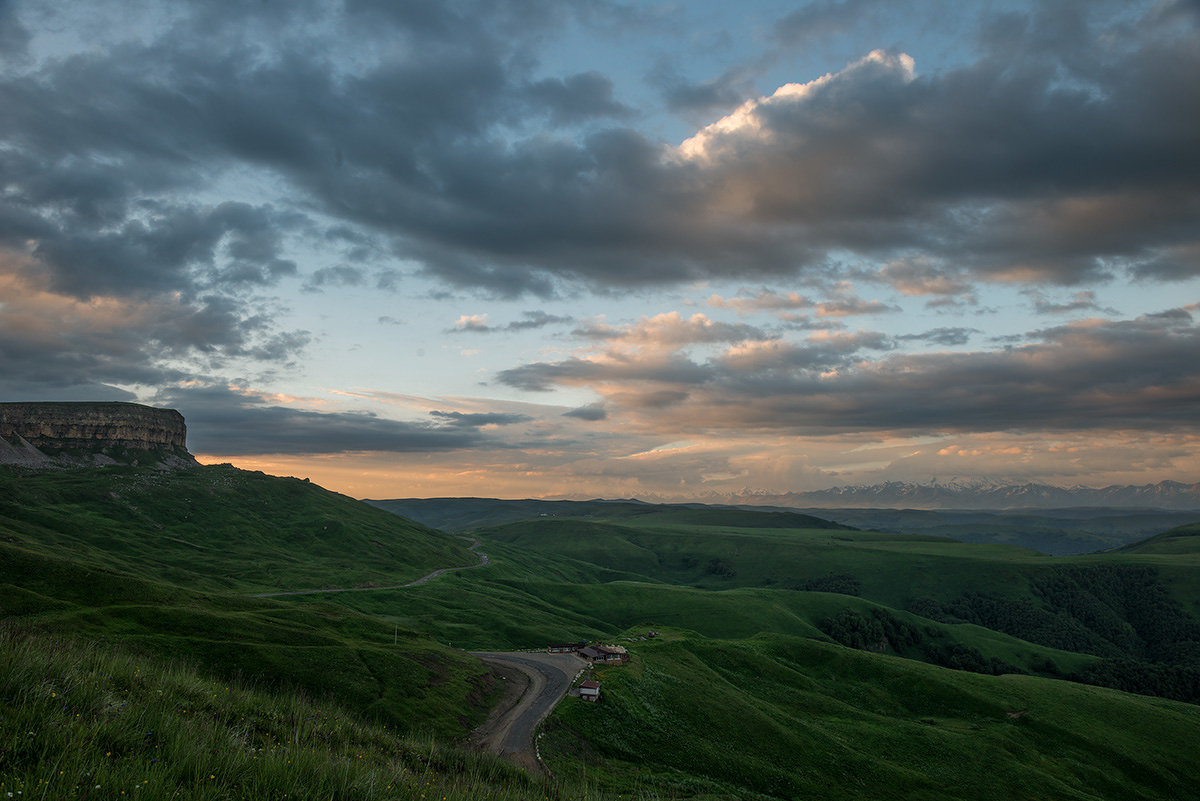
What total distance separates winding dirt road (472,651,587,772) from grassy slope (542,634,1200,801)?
3.19 meters

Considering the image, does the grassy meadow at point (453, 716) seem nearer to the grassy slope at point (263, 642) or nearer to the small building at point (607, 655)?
the grassy slope at point (263, 642)

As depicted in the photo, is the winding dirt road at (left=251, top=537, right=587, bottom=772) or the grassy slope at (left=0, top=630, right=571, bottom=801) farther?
the winding dirt road at (left=251, top=537, right=587, bottom=772)

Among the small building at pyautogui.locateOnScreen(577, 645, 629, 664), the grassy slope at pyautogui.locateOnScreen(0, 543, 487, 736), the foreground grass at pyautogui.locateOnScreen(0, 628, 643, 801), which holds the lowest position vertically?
the small building at pyautogui.locateOnScreen(577, 645, 629, 664)

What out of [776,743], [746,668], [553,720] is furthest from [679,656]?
[553,720]

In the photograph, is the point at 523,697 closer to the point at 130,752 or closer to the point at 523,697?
the point at 523,697

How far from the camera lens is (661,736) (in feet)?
251

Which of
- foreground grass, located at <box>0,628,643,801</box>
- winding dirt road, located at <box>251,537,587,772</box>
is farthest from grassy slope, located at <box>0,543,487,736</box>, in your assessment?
foreground grass, located at <box>0,628,643,801</box>

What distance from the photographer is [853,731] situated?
97688mm

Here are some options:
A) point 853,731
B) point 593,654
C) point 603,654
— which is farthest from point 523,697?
point 853,731

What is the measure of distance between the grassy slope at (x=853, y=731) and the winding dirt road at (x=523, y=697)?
3.19m

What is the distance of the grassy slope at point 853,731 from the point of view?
7344cm

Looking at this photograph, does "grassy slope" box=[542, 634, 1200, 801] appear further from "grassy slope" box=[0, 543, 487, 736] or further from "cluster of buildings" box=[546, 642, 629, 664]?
"grassy slope" box=[0, 543, 487, 736]

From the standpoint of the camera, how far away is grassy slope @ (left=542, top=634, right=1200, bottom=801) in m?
73.4

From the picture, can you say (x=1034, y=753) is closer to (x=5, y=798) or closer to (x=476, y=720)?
(x=476, y=720)
